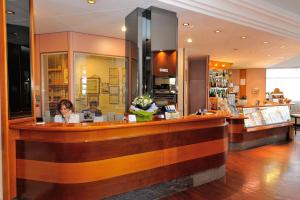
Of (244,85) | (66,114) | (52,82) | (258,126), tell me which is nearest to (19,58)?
(66,114)

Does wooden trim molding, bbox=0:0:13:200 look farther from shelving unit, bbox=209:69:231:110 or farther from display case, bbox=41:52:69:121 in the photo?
shelving unit, bbox=209:69:231:110

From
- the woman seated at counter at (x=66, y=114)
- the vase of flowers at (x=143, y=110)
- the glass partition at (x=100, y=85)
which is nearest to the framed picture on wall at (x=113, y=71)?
the glass partition at (x=100, y=85)

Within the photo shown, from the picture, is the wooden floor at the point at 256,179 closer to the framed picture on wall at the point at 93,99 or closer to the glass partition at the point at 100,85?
the glass partition at the point at 100,85

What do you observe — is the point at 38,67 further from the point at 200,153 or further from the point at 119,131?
the point at 200,153

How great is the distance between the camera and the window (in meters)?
12.4

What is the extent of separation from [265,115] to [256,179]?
3.68 meters

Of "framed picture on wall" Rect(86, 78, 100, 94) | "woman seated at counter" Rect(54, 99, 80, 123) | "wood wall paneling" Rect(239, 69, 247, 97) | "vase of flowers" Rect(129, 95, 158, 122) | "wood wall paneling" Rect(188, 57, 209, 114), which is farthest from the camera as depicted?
"wood wall paneling" Rect(239, 69, 247, 97)

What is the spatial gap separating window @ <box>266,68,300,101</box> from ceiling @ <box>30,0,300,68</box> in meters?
4.48

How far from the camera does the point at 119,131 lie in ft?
10.9

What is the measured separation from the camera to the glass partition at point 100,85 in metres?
6.43

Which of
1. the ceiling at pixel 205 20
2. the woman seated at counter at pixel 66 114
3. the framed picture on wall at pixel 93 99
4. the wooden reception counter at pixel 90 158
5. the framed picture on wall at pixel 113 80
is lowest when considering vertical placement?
the wooden reception counter at pixel 90 158

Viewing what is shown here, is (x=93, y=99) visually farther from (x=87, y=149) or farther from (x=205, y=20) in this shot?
(x=87, y=149)

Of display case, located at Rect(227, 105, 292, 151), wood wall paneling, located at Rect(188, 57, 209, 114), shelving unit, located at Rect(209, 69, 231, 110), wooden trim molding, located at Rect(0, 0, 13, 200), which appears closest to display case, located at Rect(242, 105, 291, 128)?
display case, located at Rect(227, 105, 292, 151)

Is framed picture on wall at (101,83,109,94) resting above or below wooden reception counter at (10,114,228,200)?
above
